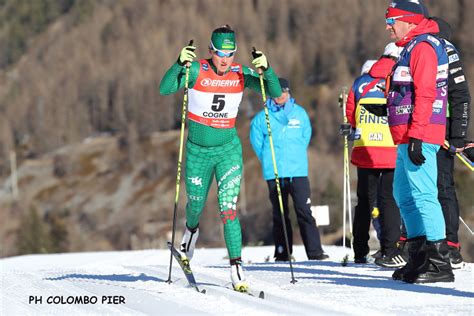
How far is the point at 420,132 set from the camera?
790cm

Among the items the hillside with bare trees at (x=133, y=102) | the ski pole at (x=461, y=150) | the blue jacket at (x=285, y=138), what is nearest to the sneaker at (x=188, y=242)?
the ski pole at (x=461, y=150)

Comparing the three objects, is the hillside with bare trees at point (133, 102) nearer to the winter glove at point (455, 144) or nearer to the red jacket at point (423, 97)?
the winter glove at point (455, 144)

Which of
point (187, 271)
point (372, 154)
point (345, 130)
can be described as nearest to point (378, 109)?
point (372, 154)

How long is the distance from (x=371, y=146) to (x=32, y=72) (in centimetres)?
16146

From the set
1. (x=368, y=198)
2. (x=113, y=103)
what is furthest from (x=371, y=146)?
(x=113, y=103)

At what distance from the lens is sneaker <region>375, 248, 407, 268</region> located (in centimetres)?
972

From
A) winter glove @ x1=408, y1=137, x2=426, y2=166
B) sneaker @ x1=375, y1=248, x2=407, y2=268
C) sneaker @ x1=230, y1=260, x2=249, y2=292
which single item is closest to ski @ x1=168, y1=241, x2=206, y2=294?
sneaker @ x1=230, y1=260, x2=249, y2=292

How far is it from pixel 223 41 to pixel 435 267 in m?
2.53

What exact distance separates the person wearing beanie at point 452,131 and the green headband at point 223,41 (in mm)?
1799

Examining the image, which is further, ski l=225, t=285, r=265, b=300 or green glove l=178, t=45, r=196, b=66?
green glove l=178, t=45, r=196, b=66

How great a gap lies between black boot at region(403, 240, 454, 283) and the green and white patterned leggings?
150 cm

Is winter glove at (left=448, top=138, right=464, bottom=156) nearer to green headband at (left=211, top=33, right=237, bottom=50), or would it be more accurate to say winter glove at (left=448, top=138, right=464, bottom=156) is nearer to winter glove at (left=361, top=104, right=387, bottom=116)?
winter glove at (left=361, top=104, right=387, bottom=116)

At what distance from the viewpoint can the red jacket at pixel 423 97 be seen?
7918 mm

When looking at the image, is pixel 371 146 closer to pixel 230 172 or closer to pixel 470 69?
pixel 230 172
